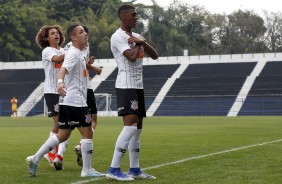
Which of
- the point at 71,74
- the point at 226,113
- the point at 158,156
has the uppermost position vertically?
the point at 71,74

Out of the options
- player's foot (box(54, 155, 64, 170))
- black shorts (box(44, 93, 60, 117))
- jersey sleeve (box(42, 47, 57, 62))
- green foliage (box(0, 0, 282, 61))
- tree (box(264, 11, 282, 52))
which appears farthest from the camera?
tree (box(264, 11, 282, 52))

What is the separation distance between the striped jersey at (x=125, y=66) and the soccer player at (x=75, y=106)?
22.4 inches

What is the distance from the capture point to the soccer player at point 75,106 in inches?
333

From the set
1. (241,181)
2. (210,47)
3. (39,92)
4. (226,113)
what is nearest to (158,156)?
(241,181)

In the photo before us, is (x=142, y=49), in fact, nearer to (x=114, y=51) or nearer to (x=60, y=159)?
(x=114, y=51)

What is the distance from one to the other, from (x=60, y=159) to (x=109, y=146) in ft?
16.4

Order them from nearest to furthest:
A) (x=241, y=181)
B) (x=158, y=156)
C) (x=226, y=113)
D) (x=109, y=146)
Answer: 1. (x=241, y=181)
2. (x=158, y=156)
3. (x=109, y=146)
4. (x=226, y=113)

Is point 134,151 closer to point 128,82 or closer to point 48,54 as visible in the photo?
point 128,82

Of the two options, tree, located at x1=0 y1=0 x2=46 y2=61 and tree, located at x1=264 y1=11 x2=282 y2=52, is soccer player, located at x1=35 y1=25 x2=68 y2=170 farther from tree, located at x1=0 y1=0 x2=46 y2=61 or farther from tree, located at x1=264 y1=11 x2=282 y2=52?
tree, located at x1=264 y1=11 x2=282 y2=52

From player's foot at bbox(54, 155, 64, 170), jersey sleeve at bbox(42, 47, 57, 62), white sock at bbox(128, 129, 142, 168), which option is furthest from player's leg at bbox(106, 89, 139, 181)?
jersey sleeve at bbox(42, 47, 57, 62)

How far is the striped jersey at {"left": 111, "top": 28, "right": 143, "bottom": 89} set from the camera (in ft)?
26.8

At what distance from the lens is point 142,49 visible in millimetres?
8234

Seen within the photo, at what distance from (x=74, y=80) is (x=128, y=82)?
2.57 ft

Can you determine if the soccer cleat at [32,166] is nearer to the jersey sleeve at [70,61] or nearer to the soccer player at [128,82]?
the soccer player at [128,82]
